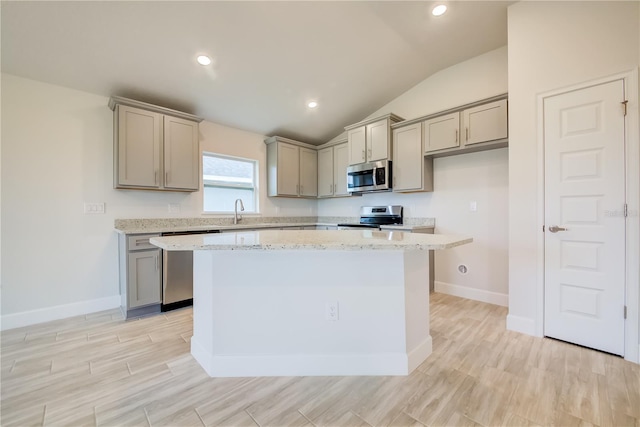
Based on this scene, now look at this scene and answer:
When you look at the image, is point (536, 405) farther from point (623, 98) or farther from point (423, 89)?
point (423, 89)

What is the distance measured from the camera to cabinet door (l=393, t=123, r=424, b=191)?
352 cm

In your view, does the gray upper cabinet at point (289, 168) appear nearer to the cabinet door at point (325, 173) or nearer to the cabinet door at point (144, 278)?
the cabinet door at point (325, 173)

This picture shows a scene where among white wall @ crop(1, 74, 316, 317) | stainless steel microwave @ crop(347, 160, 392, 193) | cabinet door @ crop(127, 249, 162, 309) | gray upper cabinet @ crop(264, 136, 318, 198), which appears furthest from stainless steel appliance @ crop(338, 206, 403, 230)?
white wall @ crop(1, 74, 316, 317)

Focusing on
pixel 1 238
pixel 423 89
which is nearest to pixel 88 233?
pixel 1 238

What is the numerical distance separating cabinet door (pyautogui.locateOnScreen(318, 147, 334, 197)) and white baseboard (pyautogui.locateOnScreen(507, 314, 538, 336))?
3061mm

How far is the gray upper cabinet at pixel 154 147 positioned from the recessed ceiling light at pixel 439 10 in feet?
9.52

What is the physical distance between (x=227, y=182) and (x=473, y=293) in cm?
377

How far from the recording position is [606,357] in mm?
1992

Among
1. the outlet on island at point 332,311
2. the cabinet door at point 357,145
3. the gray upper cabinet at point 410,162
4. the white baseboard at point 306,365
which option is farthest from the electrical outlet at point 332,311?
the cabinet door at point 357,145

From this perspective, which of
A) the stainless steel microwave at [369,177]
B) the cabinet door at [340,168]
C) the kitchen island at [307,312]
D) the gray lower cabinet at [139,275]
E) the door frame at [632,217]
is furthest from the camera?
the cabinet door at [340,168]

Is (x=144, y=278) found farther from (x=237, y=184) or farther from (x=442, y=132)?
(x=442, y=132)

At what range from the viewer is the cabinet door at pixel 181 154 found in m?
3.25

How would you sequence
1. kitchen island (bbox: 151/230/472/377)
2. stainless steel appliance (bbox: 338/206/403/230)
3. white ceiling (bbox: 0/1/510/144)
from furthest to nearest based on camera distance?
stainless steel appliance (bbox: 338/206/403/230) < white ceiling (bbox: 0/1/510/144) < kitchen island (bbox: 151/230/472/377)

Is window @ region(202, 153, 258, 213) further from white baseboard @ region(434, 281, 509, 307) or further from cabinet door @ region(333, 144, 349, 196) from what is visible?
white baseboard @ region(434, 281, 509, 307)
